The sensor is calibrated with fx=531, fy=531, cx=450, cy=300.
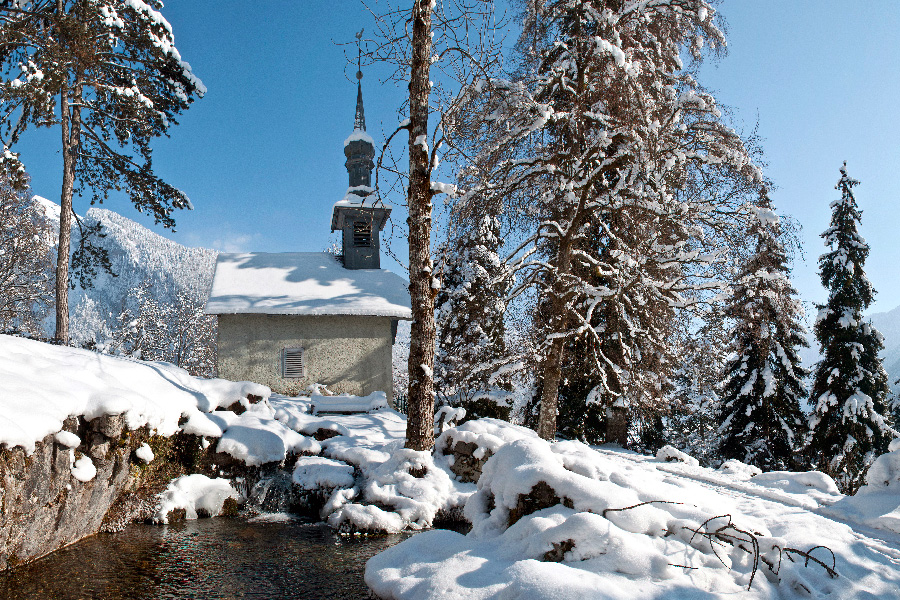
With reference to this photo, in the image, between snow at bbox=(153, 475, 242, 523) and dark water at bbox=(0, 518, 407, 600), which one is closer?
dark water at bbox=(0, 518, 407, 600)

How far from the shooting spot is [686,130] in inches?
385

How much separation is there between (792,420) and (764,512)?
1427 centimetres

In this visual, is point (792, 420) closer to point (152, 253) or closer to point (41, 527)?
point (41, 527)

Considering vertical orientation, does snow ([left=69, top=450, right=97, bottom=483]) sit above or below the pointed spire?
below

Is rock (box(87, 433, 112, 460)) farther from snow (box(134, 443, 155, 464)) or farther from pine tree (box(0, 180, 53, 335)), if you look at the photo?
pine tree (box(0, 180, 53, 335))

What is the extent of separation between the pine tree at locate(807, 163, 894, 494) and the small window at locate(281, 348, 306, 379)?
1653cm

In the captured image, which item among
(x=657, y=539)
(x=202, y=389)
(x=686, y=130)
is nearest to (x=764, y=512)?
(x=657, y=539)

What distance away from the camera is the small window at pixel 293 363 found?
Answer: 1830 cm

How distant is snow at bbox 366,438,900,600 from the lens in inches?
124

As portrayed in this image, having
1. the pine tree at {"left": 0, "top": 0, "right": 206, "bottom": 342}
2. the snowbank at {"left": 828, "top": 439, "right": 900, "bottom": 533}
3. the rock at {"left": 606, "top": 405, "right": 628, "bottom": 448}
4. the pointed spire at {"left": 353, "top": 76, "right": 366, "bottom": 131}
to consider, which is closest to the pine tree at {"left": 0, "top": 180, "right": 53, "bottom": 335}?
the pine tree at {"left": 0, "top": 0, "right": 206, "bottom": 342}

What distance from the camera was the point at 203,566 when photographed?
589cm

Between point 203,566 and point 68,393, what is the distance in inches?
101

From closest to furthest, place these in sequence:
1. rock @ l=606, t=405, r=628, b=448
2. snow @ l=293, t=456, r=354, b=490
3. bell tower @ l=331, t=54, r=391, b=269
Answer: snow @ l=293, t=456, r=354, b=490 → rock @ l=606, t=405, r=628, b=448 → bell tower @ l=331, t=54, r=391, b=269

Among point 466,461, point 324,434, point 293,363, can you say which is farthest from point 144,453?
point 293,363
